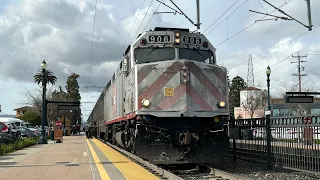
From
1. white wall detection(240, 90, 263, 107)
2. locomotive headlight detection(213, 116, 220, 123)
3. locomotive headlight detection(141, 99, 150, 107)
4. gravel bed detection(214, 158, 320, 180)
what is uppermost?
white wall detection(240, 90, 263, 107)

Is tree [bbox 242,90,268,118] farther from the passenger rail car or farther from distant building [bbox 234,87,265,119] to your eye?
the passenger rail car

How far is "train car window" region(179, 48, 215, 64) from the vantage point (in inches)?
446

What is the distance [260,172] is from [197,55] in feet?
12.9

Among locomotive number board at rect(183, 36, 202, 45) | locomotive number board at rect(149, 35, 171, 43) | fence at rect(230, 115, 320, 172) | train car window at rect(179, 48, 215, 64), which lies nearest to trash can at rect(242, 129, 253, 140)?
fence at rect(230, 115, 320, 172)

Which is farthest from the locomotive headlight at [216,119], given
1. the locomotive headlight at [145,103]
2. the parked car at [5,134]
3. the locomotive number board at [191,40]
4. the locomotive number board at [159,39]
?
the parked car at [5,134]

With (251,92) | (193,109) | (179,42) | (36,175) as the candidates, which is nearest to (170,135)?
(193,109)

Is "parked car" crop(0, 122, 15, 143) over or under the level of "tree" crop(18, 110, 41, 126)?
under

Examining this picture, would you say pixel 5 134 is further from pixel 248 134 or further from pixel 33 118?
pixel 33 118

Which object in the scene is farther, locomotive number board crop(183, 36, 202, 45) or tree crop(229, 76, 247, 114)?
tree crop(229, 76, 247, 114)

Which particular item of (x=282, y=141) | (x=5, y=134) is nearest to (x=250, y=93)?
(x=5, y=134)

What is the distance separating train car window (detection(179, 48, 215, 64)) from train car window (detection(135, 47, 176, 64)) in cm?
31

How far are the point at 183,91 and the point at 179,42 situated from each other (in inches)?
68.5

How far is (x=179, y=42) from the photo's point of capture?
37.1 ft

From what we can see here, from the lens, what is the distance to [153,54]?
37.2 feet
